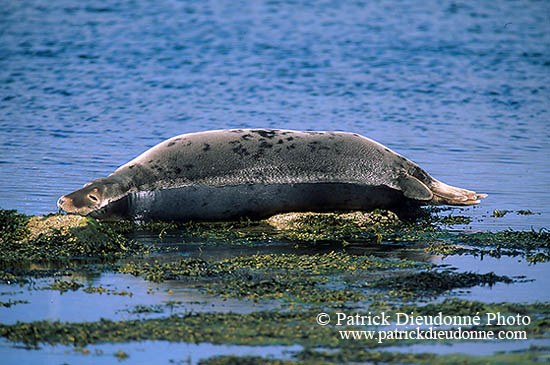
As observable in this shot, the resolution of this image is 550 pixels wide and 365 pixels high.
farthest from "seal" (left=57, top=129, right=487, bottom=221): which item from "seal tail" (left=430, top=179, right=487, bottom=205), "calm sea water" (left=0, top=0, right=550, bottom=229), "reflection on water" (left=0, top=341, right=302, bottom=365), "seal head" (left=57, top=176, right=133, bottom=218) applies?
"reflection on water" (left=0, top=341, right=302, bottom=365)

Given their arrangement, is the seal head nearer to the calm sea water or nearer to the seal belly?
the seal belly

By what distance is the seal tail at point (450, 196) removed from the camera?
843cm

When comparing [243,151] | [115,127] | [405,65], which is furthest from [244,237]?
[405,65]

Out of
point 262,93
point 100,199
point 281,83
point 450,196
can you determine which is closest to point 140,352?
point 100,199

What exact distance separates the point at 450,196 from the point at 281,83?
30.0ft

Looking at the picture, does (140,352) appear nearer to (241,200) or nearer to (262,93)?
(241,200)

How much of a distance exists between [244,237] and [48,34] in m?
16.4

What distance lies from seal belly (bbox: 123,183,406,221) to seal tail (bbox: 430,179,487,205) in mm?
858

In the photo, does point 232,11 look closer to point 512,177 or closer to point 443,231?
point 512,177

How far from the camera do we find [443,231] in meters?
7.28

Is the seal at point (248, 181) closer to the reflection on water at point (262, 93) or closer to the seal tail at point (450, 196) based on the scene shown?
the seal tail at point (450, 196)

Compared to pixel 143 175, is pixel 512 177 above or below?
below

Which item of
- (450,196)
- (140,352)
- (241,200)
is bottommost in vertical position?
(450,196)

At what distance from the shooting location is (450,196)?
8469 mm
